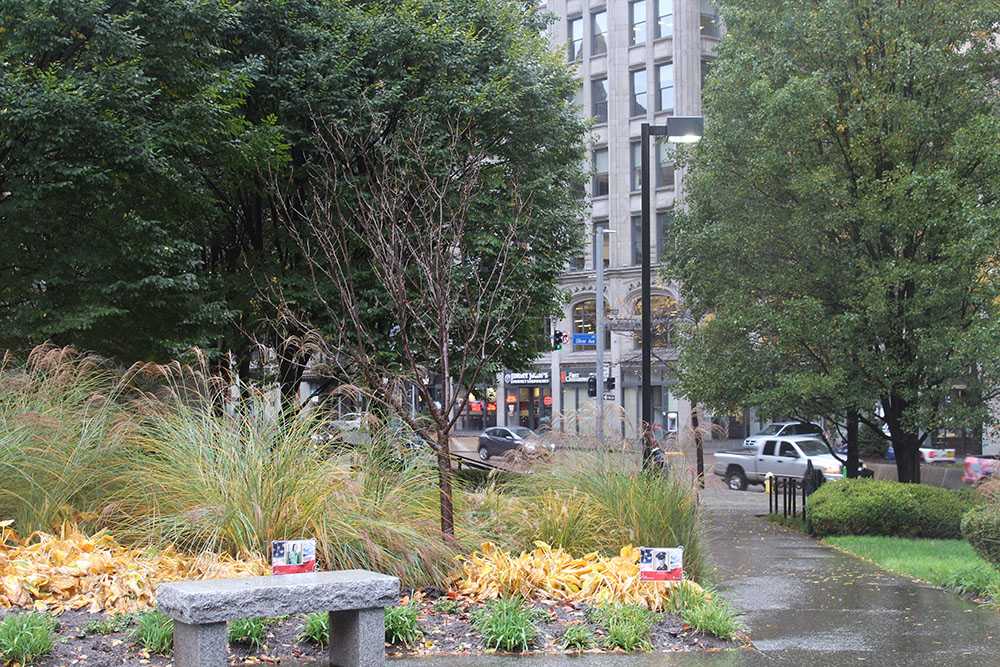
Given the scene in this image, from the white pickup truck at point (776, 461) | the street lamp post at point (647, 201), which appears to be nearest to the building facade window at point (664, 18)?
the white pickup truck at point (776, 461)

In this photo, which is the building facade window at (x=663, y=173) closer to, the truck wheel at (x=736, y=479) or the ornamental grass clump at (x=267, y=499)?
the truck wheel at (x=736, y=479)

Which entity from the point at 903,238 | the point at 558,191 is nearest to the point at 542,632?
the point at 903,238

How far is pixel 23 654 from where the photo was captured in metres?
7.05

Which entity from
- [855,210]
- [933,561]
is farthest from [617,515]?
[855,210]

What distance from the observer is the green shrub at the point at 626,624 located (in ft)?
27.8

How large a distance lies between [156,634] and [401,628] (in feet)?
5.80

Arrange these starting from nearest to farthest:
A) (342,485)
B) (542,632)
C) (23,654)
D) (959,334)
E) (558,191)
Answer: (23,654), (542,632), (342,485), (959,334), (558,191)

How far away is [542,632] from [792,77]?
13.6m

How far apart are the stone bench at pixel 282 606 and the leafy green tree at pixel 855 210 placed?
42.2 ft

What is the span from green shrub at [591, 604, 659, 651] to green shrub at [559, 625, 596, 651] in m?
0.14

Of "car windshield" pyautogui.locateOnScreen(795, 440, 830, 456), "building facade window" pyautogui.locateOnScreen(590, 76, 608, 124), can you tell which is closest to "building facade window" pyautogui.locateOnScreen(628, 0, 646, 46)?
"building facade window" pyautogui.locateOnScreen(590, 76, 608, 124)

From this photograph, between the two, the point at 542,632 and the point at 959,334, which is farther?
the point at 959,334

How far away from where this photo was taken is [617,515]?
35.8ft

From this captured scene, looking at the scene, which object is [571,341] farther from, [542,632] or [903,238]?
[542,632]
